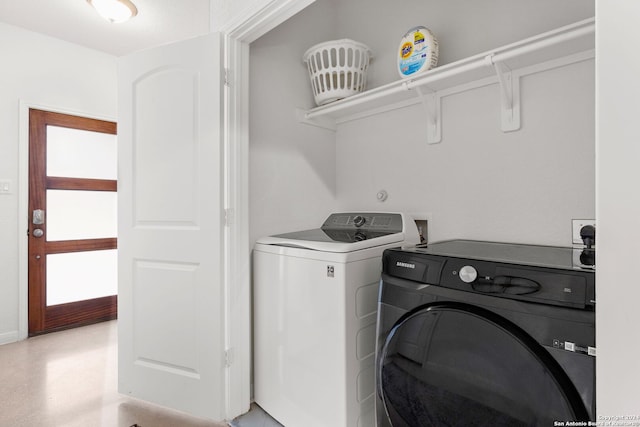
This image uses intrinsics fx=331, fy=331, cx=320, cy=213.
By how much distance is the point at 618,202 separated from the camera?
0.46m

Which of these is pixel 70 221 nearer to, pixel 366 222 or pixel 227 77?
pixel 227 77

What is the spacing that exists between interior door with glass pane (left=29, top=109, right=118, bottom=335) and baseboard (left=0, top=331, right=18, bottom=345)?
115mm

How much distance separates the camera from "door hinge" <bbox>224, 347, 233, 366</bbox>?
167 centimetres

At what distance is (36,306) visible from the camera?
2.86 meters

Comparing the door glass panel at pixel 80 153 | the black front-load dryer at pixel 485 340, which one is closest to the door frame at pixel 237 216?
the black front-load dryer at pixel 485 340

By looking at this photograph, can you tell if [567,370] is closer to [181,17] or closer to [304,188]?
[304,188]

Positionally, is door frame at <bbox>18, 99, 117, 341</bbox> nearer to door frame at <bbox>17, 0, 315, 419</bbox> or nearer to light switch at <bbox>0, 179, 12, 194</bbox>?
light switch at <bbox>0, 179, 12, 194</bbox>

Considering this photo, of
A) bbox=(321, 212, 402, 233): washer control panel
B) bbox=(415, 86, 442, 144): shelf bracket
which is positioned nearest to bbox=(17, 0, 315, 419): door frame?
bbox=(321, 212, 402, 233): washer control panel

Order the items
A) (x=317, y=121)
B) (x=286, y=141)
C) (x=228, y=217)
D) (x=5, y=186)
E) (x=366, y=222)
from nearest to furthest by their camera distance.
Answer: (x=228, y=217)
(x=366, y=222)
(x=286, y=141)
(x=317, y=121)
(x=5, y=186)

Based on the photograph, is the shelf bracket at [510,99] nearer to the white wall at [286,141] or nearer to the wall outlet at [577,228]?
the wall outlet at [577,228]

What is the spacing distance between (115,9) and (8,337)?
2699 mm

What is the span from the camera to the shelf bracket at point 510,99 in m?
1.51

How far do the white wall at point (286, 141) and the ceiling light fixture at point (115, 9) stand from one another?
1.18m

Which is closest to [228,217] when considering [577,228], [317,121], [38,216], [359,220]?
[359,220]
